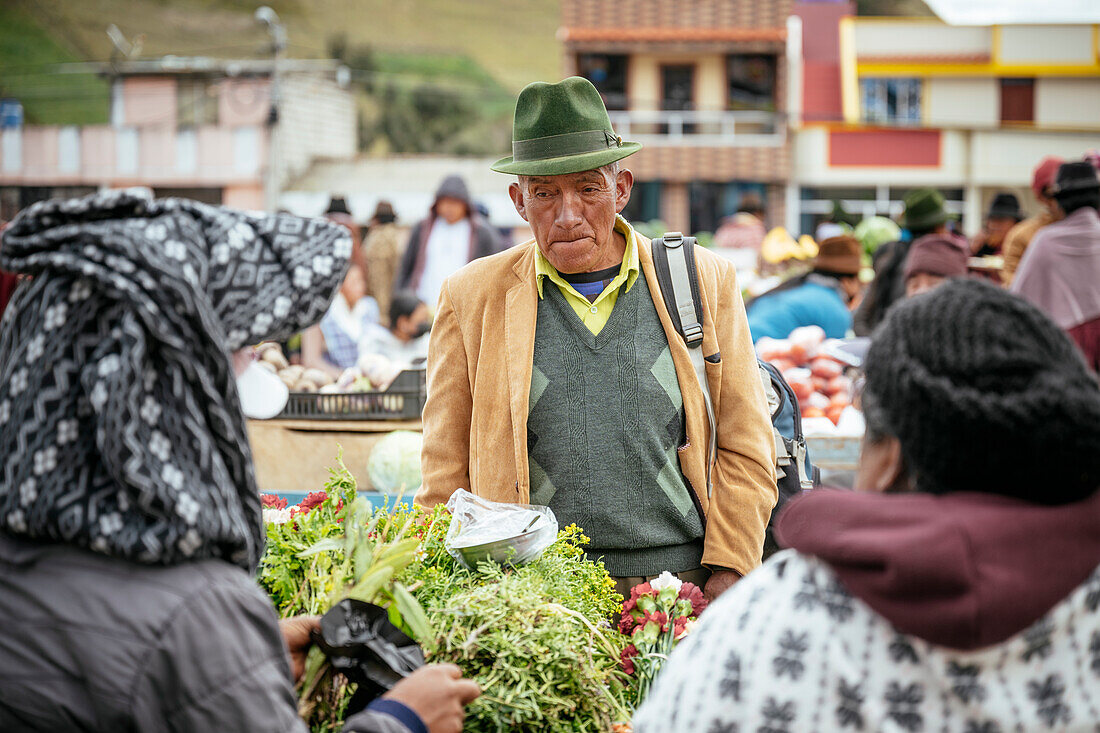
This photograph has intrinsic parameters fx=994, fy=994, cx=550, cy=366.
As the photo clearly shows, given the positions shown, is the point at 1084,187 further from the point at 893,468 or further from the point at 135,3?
the point at 135,3

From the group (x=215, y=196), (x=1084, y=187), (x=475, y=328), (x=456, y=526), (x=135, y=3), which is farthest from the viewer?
(x=135, y=3)

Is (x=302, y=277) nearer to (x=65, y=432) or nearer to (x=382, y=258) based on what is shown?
(x=65, y=432)

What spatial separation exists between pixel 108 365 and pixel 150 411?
8cm

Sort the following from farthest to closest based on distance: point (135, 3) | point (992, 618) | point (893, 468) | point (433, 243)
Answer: point (135, 3), point (433, 243), point (893, 468), point (992, 618)

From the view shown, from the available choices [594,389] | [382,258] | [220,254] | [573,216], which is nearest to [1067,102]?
[382,258]

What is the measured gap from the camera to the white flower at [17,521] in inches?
53.3

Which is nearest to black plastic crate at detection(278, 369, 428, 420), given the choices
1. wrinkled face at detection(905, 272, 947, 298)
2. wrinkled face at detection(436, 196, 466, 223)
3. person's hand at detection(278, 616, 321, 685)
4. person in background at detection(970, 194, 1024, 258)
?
wrinkled face at detection(905, 272, 947, 298)

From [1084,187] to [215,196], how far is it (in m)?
24.4

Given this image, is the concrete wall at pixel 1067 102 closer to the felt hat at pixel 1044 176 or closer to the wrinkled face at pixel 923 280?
the felt hat at pixel 1044 176

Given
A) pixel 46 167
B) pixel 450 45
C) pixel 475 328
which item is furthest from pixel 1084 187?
pixel 450 45

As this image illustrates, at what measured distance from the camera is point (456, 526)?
7.03 ft

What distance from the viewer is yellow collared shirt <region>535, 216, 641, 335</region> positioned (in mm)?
2732

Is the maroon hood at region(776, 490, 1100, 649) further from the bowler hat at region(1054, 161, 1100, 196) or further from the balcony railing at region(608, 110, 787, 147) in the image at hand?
the balcony railing at region(608, 110, 787, 147)

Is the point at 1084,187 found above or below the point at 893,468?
above
